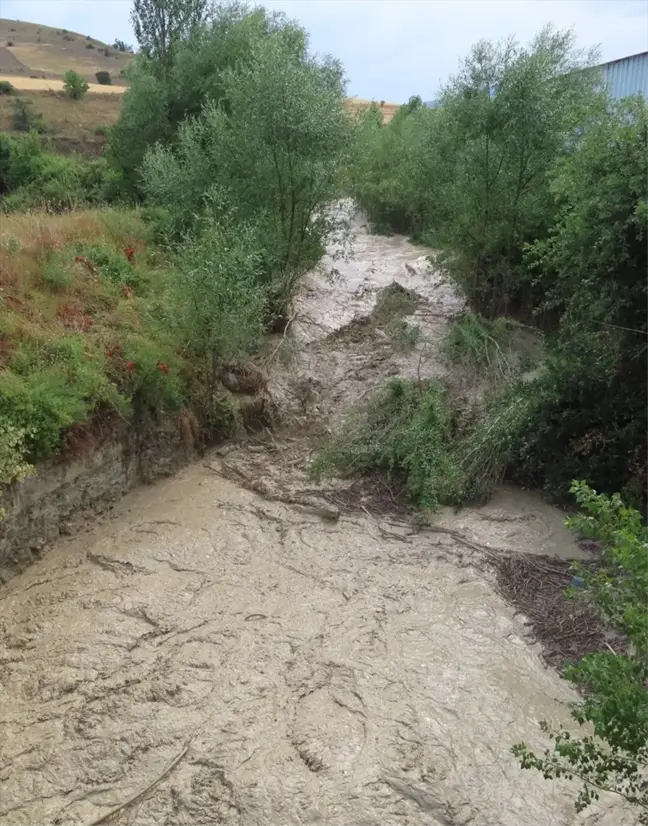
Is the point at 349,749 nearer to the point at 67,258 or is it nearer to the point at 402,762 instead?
the point at 402,762

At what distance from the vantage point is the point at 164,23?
21359mm

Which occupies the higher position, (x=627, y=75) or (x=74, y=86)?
(x=74, y=86)

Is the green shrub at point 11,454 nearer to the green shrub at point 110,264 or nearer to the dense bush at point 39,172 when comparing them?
the green shrub at point 110,264

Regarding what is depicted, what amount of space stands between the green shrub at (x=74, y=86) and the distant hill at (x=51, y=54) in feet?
14.7

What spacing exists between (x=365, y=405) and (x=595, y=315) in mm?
4598

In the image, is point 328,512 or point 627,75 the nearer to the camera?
point 328,512

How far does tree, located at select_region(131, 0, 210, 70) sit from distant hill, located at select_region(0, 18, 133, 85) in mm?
22595

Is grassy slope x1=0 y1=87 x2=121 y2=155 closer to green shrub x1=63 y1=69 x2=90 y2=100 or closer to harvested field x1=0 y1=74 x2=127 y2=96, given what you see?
green shrub x1=63 y1=69 x2=90 y2=100

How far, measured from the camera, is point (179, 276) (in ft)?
39.2

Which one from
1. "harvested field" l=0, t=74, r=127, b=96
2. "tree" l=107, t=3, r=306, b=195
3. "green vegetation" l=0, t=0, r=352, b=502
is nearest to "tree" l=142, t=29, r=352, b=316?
"green vegetation" l=0, t=0, r=352, b=502

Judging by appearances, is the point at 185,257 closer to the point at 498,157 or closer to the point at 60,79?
the point at 498,157

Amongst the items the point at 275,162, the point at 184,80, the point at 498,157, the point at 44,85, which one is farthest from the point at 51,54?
the point at 498,157

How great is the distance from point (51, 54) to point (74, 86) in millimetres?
13609

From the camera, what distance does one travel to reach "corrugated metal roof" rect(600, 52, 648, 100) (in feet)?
55.0
